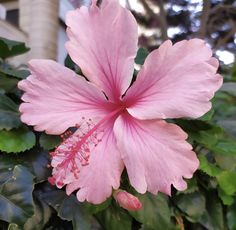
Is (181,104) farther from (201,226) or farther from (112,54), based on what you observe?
(201,226)

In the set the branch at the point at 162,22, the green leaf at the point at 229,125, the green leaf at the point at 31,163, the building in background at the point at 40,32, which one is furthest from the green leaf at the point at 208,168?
the branch at the point at 162,22

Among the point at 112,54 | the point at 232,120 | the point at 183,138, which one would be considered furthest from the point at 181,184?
the point at 232,120

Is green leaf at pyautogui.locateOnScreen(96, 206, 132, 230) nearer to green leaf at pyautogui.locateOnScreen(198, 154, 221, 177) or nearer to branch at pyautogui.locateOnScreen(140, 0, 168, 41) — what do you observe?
green leaf at pyautogui.locateOnScreen(198, 154, 221, 177)

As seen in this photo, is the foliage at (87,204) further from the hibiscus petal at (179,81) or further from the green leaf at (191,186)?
the hibiscus petal at (179,81)

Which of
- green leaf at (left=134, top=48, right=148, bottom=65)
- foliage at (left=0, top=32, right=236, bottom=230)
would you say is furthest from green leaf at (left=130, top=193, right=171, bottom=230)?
green leaf at (left=134, top=48, right=148, bottom=65)

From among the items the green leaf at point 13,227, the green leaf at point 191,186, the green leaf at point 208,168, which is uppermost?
the green leaf at point 208,168
